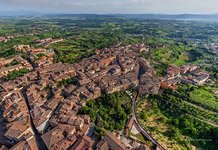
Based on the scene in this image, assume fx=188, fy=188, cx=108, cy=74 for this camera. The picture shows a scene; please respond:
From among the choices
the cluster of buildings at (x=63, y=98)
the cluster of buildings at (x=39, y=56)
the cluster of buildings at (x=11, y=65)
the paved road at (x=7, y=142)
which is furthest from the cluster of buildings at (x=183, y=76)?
Result: the cluster of buildings at (x=11, y=65)

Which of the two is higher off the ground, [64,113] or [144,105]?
[64,113]

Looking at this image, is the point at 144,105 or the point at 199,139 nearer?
the point at 199,139

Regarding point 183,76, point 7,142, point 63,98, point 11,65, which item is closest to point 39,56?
point 11,65

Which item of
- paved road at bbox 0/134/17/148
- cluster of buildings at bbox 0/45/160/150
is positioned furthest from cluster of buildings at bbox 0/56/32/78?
paved road at bbox 0/134/17/148

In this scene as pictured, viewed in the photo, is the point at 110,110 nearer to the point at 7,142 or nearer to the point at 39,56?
the point at 7,142

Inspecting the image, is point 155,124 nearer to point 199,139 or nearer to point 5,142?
point 199,139

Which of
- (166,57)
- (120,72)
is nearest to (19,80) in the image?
(120,72)

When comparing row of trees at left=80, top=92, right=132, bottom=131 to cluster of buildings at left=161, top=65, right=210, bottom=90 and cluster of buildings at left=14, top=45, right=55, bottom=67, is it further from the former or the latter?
cluster of buildings at left=14, top=45, right=55, bottom=67

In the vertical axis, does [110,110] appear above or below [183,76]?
above
